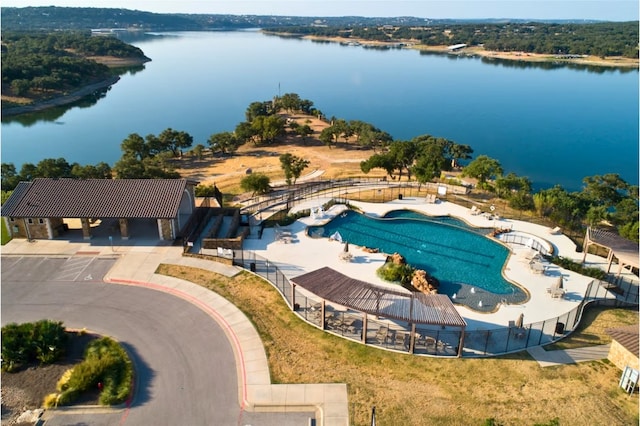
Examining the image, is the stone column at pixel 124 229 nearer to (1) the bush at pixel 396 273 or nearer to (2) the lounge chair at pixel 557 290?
(1) the bush at pixel 396 273

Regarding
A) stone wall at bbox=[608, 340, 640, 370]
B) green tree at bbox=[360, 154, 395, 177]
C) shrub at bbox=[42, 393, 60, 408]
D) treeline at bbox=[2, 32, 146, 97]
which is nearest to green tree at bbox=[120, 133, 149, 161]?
green tree at bbox=[360, 154, 395, 177]

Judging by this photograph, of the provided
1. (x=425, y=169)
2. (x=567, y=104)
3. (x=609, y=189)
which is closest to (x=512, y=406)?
(x=425, y=169)

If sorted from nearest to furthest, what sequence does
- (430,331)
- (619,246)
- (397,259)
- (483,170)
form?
(430,331)
(619,246)
(397,259)
(483,170)

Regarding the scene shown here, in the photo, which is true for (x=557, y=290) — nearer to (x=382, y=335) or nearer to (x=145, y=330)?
(x=382, y=335)

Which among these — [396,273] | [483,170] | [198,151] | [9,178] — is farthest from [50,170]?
[483,170]

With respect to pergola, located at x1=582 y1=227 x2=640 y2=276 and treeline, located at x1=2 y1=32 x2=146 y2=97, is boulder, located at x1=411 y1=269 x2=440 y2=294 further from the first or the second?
treeline, located at x1=2 y1=32 x2=146 y2=97
